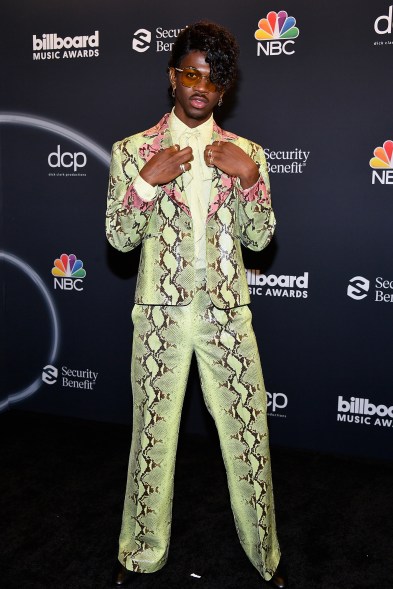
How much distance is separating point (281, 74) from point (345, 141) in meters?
0.49

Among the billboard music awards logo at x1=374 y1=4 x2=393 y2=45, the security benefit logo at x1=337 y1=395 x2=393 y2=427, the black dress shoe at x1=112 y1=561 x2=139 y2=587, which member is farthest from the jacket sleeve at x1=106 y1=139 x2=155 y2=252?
the security benefit logo at x1=337 y1=395 x2=393 y2=427

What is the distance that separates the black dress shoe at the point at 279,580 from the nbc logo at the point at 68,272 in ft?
A: 6.77

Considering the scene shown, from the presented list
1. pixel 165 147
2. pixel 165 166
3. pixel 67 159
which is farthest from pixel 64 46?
pixel 165 166

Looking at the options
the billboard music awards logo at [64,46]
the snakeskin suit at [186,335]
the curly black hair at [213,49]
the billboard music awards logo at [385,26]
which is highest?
the billboard music awards logo at [64,46]

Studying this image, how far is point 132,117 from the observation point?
3408 millimetres

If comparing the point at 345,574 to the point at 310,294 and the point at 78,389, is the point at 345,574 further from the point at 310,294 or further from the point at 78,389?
the point at 78,389

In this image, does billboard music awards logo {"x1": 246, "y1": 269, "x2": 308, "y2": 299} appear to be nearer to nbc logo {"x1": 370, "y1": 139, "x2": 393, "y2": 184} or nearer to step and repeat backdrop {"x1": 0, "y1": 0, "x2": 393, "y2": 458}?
step and repeat backdrop {"x1": 0, "y1": 0, "x2": 393, "y2": 458}

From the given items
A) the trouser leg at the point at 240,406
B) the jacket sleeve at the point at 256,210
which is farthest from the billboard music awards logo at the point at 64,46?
the trouser leg at the point at 240,406

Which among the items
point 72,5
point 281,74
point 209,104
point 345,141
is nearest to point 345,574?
point 209,104

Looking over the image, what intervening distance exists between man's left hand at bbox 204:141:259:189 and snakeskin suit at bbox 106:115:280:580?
45mm

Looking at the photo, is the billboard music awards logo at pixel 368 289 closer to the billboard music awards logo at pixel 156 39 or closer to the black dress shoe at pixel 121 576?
the billboard music awards logo at pixel 156 39

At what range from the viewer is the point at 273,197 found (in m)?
3.26

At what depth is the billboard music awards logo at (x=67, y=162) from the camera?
11.6 feet

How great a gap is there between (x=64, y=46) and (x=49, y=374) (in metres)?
1.98
